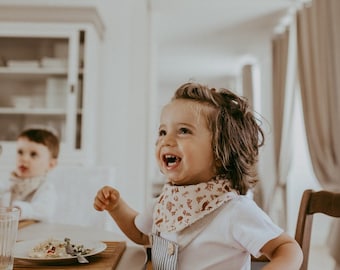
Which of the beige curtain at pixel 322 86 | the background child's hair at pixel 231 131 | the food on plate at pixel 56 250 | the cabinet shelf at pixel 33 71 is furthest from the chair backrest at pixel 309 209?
the cabinet shelf at pixel 33 71

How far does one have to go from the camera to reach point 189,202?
823mm

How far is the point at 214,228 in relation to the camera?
2.50 ft

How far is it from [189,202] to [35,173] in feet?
3.81

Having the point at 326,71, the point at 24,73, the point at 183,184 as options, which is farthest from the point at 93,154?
the point at 183,184

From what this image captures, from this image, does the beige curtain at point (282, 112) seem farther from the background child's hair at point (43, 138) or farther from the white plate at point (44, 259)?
the white plate at point (44, 259)

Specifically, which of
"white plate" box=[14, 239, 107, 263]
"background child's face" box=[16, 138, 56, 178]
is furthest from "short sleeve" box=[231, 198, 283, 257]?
"background child's face" box=[16, 138, 56, 178]

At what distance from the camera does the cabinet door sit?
2666 mm

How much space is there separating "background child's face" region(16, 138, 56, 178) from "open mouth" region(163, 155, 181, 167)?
1114mm

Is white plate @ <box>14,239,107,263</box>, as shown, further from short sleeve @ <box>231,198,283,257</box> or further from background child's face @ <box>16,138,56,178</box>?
background child's face @ <box>16,138,56,178</box>

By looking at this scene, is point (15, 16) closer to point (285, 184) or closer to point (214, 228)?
point (214, 228)

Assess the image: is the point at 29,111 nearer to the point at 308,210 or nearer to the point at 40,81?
the point at 40,81

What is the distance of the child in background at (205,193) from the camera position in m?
0.74

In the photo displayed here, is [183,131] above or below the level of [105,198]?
above

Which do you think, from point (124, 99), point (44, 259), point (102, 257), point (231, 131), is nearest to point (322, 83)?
point (124, 99)
